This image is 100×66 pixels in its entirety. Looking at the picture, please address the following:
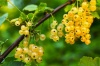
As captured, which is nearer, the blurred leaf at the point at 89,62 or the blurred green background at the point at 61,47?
the blurred leaf at the point at 89,62

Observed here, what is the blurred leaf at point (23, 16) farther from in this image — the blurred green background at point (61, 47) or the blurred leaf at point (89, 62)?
the blurred green background at point (61, 47)

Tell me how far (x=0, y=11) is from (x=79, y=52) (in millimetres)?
730

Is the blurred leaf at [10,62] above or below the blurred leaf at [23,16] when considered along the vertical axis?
below

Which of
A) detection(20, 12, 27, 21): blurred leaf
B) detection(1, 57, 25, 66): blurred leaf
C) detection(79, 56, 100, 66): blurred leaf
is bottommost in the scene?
detection(79, 56, 100, 66): blurred leaf

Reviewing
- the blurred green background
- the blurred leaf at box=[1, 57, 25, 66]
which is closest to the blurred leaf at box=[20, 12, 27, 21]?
the blurred leaf at box=[1, 57, 25, 66]

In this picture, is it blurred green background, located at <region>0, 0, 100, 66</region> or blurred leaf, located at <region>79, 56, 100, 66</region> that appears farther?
blurred green background, located at <region>0, 0, 100, 66</region>

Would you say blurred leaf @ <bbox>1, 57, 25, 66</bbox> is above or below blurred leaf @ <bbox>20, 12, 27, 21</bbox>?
below

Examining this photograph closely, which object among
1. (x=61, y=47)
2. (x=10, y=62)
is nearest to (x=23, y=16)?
(x=10, y=62)

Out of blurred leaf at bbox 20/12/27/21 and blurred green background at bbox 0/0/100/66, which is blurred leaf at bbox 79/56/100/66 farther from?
blurred green background at bbox 0/0/100/66

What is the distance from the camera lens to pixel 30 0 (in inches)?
108

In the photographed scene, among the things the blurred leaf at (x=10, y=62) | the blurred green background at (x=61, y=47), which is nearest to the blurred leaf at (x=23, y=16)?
the blurred leaf at (x=10, y=62)

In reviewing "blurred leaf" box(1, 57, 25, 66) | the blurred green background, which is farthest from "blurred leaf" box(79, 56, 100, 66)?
the blurred green background

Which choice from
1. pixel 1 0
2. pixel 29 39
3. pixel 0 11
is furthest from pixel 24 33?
pixel 0 11

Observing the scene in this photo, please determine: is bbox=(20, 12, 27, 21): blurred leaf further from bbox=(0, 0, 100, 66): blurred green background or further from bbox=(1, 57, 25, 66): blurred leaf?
bbox=(0, 0, 100, 66): blurred green background
